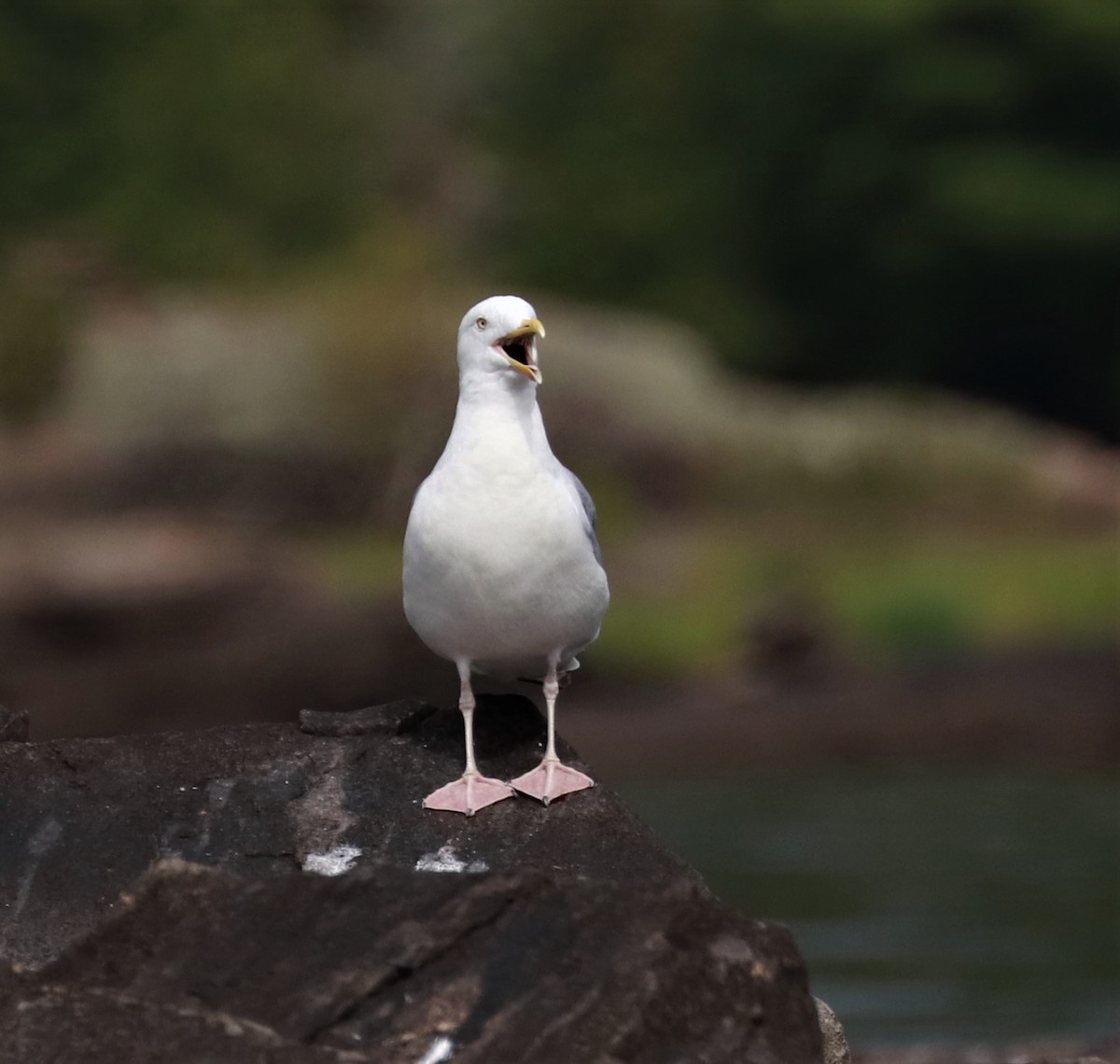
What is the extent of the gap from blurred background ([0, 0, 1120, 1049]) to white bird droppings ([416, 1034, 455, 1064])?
298 inches

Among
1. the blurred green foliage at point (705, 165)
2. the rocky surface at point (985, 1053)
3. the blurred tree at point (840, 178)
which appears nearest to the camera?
the rocky surface at point (985, 1053)

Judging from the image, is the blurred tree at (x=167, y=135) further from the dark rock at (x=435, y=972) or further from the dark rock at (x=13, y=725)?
the dark rock at (x=435, y=972)

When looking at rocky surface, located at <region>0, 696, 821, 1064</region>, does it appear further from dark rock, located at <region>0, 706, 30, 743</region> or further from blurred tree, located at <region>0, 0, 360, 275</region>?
blurred tree, located at <region>0, 0, 360, 275</region>

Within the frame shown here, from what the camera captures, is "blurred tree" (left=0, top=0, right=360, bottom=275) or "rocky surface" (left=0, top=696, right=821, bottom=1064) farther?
"blurred tree" (left=0, top=0, right=360, bottom=275)

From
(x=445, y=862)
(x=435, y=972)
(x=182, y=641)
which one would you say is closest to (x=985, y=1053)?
(x=445, y=862)

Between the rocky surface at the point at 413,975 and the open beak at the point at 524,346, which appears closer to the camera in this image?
the rocky surface at the point at 413,975

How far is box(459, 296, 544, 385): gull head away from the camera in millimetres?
5801

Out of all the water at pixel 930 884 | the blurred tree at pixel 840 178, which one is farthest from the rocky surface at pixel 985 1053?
the blurred tree at pixel 840 178

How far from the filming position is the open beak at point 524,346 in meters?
5.79

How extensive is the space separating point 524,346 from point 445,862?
1.29 metres

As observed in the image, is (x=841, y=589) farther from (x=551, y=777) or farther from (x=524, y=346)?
(x=524, y=346)

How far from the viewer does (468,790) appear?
5.87 meters

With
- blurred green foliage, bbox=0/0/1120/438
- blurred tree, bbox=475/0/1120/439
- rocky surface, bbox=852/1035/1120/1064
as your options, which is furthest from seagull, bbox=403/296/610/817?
blurred tree, bbox=475/0/1120/439

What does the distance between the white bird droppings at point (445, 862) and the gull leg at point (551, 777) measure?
0.87 ft
